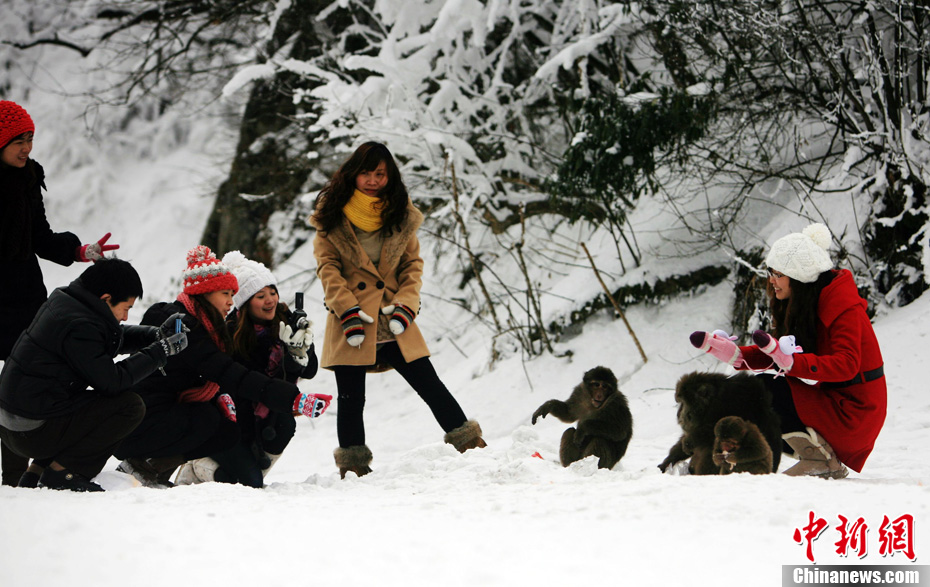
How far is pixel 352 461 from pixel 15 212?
1.83 m

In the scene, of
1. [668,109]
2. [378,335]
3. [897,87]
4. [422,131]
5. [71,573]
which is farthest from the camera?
[422,131]

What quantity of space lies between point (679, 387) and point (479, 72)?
533 cm

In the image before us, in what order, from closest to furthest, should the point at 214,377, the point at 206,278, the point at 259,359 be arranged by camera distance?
the point at 214,377 → the point at 206,278 → the point at 259,359

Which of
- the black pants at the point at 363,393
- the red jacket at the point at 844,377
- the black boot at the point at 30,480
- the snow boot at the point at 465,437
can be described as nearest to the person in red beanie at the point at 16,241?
the black boot at the point at 30,480

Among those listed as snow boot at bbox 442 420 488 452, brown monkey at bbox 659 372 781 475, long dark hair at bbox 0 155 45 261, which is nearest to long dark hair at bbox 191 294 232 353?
long dark hair at bbox 0 155 45 261

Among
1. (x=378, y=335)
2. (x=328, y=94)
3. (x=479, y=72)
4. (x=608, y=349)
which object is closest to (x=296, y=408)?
(x=378, y=335)

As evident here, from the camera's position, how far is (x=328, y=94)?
714cm

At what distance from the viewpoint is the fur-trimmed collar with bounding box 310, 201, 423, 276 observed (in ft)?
12.7

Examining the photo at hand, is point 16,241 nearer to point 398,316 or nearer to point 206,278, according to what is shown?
point 206,278

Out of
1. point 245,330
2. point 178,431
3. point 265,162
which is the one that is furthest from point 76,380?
point 265,162

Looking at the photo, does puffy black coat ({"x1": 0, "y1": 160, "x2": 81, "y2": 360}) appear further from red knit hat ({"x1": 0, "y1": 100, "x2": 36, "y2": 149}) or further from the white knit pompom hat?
the white knit pompom hat

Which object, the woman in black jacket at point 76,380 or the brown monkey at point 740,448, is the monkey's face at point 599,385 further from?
the woman in black jacket at point 76,380

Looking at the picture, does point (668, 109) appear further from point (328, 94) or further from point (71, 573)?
point (71, 573)

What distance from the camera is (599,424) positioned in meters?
3.37
